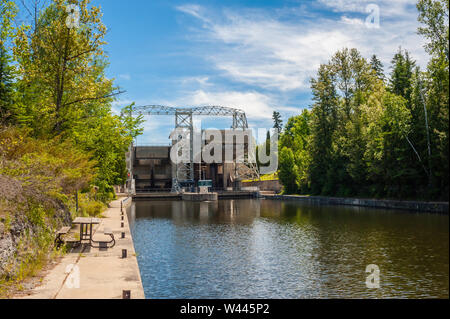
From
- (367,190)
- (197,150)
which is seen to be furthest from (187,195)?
(367,190)

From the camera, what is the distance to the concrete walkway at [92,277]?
31.3 feet

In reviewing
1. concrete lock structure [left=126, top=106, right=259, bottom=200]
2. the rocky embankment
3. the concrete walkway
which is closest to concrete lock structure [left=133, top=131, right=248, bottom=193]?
concrete lock structure [left=126, top=106, right=259, bottom=200]

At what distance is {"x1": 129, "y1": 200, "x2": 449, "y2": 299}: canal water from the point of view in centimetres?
1238

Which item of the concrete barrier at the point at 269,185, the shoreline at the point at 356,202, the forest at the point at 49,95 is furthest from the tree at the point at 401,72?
the concrete barrier at the point at 269,185

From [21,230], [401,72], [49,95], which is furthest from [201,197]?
[21,230]

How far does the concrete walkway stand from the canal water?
3.77 feet

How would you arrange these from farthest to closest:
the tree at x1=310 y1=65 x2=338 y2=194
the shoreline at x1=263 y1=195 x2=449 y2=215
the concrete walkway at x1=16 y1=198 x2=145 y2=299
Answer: the tree at x1=310 y1=65 x2=338 y2=194
the shoreline at x1=263 y1=195 x2=449 y2=215
the concrete walkway at x1=16 y1=198 x2=145 y2=299

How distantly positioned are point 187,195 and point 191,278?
57.6 metres

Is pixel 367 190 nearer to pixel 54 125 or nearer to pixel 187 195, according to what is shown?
pixel 187 195

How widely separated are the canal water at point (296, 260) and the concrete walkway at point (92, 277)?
1.15 metres

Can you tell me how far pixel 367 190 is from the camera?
161 feet

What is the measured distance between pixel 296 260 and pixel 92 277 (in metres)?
9.18

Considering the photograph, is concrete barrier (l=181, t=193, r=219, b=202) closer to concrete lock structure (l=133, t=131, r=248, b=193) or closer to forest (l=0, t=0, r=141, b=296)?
concrete lock structure (l=133, t=131, r=248, b=193)

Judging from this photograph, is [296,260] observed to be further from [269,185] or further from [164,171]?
[164,171]
